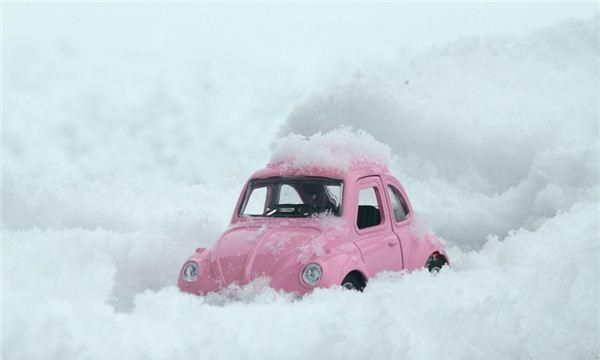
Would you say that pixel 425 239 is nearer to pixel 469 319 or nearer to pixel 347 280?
pixel 347 280

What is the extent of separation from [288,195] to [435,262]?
1.82 metres

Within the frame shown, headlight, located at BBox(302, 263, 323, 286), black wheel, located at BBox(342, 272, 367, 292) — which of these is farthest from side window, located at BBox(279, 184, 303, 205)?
headlight, located at BBox(302, 263, 323, 286)

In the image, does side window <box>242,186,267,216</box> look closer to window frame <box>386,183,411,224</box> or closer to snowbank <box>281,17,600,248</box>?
window frame <box>386,183,411,224</box>

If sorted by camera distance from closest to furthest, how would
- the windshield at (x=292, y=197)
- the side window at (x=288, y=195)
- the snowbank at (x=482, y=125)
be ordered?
the windshield at (x=292, y=197) < the side window at (x=288, y=195) < the snowbank at (x=482, y=125)

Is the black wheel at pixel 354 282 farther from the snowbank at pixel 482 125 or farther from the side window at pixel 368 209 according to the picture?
the snowbank at pixel 482 125

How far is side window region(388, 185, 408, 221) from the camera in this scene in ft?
24.7

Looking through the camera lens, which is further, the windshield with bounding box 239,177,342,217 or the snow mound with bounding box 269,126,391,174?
the snow mound with bounding box 269,126,391,174

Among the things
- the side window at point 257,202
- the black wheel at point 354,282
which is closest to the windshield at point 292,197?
the side window at point 257,202

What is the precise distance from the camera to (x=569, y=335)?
5238mm

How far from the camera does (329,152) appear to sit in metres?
7.05

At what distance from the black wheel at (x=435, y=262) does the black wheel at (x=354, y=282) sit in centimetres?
145

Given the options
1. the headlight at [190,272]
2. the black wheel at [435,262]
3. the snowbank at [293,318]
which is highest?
the black wheel at [435,262]

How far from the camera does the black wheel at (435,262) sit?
770cm

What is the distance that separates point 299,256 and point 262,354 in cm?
159
